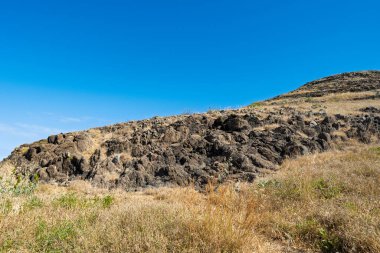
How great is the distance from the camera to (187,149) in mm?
16578

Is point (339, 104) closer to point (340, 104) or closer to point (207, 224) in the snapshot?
point (340, 104)

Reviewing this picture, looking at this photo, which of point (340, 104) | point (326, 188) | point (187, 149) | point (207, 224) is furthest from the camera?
point (340, 104)

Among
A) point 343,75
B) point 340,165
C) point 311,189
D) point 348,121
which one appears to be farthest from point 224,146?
point 343,75

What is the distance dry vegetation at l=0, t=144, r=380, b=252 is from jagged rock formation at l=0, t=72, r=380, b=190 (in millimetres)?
5157

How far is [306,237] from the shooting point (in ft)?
19.0

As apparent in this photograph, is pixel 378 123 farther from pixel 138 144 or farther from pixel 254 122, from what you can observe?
pixel 138 144

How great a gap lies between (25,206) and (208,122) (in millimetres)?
14432

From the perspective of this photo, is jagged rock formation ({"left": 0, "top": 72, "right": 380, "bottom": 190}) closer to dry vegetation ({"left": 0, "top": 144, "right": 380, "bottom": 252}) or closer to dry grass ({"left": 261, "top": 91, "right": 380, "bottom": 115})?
dry grass ({"left": 261, "top": 91, "right": 380, "bottom": 115})

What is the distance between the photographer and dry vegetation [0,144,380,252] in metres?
4.51

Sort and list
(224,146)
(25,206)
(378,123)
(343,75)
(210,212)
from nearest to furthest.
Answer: (210,212) → (25,206) → (224,146) → (378,123) → (343,75)

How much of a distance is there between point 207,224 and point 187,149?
473 inches

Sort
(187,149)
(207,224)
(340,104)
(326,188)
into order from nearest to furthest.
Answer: (207,224) < (326,188) < (187,149) < (340,104)

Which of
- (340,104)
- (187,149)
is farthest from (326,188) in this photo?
(340,104)

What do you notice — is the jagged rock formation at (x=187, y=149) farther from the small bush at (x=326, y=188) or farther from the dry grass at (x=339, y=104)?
the small bush at (x=326, y=188)
